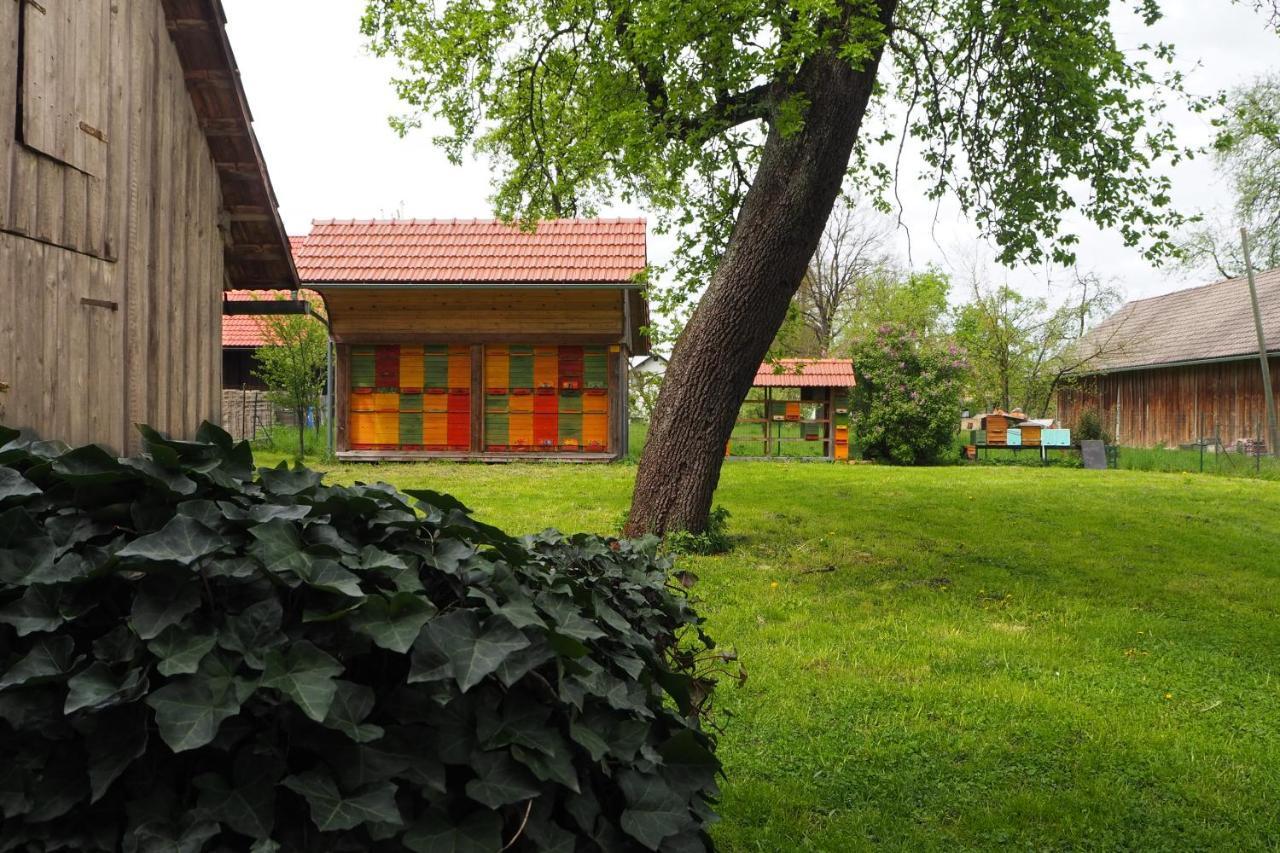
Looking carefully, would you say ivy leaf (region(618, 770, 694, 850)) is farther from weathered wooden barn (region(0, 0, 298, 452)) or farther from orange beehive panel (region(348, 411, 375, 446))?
orange beehive panel (region(348, 411, 375, 446))

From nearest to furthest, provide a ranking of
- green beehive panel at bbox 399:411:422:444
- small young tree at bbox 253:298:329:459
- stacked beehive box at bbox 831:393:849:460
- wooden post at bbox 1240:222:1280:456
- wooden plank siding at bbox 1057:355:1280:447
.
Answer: green beehive panel at bbox 399:411:422:444
small young tree at bbox 253:298:329:459
stacked beehive box at bbox 831:393:849:460
wooden post at bbox 1240:222:1280:456
wooden plank siding at bbox 1057:355:1280:447

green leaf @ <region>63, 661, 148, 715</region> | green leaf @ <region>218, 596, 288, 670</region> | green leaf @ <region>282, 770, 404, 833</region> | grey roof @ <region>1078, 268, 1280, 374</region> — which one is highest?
grey roof @ <region>1078, 268, 1280, 374</region>

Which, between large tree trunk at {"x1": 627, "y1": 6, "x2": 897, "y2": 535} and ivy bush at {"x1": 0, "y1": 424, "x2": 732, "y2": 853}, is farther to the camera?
large tree trunk at {"x1": 627, "y1": 6, "x2": 897, "y2": 535}

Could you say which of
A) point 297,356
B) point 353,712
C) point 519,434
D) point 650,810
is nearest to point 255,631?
point 353,712

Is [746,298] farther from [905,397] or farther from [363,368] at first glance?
[905,397]

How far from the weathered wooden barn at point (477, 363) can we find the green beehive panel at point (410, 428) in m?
0.02

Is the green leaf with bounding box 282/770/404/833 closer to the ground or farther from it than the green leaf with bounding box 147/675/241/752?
closer to the ground

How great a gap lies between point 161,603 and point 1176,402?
38.3 meters

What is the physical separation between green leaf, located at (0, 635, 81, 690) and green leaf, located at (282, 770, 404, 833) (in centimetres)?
44

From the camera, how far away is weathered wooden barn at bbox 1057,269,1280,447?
3052 centimetres

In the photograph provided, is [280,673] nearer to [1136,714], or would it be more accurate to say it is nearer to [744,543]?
[1136,714]

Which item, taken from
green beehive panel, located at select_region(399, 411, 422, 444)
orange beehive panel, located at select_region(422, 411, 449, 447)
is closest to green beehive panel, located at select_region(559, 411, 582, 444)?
orange beehive panel, located at select_region(422, 411, 449, 447)

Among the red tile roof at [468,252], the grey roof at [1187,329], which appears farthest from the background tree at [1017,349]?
the red tile roof at [468,252]

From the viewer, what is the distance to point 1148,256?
10.1 meters
